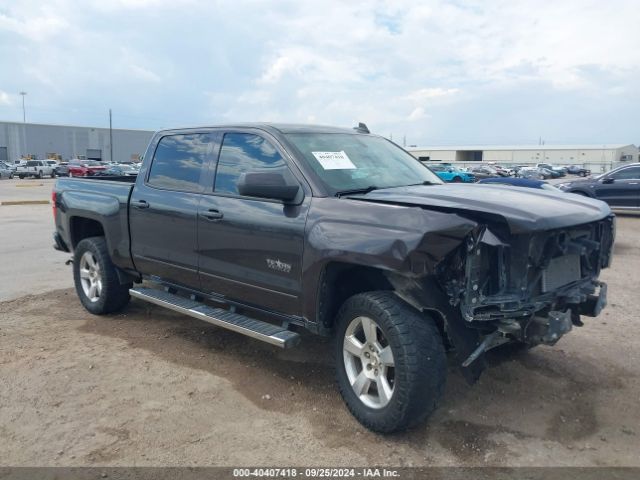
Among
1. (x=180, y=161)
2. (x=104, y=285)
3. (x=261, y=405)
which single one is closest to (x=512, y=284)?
(x=261, y=405)

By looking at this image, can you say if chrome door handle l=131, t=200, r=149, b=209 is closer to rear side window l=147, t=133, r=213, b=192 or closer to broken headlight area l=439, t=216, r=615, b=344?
rear side window l=147, t=133, r=213, b=192

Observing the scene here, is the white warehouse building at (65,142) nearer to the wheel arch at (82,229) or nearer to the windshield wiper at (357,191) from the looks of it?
the wheel arch at (82,229)

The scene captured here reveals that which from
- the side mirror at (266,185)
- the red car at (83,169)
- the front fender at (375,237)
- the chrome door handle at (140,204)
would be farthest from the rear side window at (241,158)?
the red car at (83,169)

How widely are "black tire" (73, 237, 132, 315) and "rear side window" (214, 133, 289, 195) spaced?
187 cm

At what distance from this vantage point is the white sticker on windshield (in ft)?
13.8

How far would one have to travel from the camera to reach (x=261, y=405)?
13.0 ft

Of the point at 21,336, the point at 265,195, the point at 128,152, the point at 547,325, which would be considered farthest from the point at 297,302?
the point at 128,152

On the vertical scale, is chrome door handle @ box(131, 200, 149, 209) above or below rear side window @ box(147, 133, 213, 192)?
below

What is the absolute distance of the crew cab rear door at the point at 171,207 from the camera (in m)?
4.81

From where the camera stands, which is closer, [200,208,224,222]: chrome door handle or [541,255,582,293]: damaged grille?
[541,255,582,293]: damaged grille

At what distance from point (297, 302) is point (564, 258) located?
1.80 metres

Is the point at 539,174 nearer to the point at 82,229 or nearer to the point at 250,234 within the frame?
the point at 82,229

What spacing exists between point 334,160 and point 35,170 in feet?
169

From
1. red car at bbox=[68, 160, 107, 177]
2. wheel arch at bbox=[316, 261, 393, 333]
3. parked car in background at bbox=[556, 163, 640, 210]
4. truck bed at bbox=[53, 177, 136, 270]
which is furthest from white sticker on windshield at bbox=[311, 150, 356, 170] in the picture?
red car at bbox=[68, 160, 107, 177]
